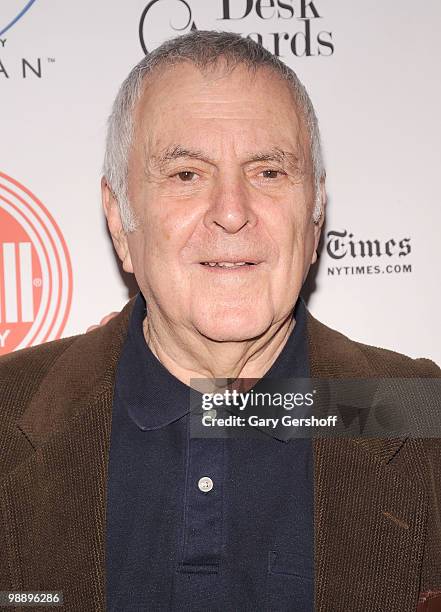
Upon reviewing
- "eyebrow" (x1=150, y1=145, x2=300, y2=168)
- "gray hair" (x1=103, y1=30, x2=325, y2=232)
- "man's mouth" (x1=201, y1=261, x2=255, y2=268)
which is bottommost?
"man's mouth" (x1=201, y1=261, x2=255, y2=268)

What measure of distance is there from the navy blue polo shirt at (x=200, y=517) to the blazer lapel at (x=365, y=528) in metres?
0.04

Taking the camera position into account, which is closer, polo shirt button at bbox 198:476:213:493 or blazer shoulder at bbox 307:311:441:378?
polo shirt button at bbox 198:476:213:493

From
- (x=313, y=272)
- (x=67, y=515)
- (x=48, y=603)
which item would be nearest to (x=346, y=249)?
(x=313, y=272)

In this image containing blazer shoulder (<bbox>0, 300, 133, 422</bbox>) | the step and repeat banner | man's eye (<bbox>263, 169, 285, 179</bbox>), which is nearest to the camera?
man's eye (<bbox>263, 169, 285, 179</bbox>)

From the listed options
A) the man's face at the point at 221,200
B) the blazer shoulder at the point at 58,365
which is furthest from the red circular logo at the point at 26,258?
the man's face at the point at 221,200

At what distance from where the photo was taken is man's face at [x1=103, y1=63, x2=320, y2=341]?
5.08 feet

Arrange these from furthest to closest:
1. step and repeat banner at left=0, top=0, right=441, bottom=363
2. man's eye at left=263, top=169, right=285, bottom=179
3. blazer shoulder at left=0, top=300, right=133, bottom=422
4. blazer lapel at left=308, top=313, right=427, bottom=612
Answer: step and repeat banner at left=0, top=0, right=441, bottom=363 < blazer shoulder at left=0, top=300, right=133, bottom=422 < man's eye at left=263, top=169, right=285, bottom=179 < blazer lapel at left=308, top=313, right=427, bottom=612

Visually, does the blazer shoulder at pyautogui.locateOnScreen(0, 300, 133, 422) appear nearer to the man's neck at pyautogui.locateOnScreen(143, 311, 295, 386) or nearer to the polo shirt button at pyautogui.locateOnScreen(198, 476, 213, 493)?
the man's neck at pyautogui.locateOnScreen(143, 311, 295, 386)

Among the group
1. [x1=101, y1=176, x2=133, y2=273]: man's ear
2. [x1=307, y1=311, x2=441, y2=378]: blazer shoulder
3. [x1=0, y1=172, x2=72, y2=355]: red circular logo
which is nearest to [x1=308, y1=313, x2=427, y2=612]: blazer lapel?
[x1=307, y1=311, x2=441, y2=378]: blazer shoulder

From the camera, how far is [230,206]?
1.52 metres

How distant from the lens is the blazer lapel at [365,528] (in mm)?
1504

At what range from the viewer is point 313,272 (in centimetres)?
210

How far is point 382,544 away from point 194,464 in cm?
40

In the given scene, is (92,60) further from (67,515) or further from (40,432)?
(67,515)
